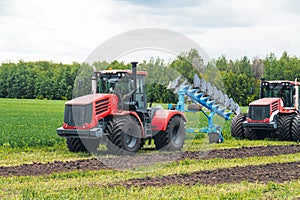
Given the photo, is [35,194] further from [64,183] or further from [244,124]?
[244,124]

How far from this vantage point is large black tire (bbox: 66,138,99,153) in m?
16.5

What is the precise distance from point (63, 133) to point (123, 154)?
6.17 feet

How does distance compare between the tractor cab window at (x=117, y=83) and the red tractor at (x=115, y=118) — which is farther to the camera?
the tractor cab window at (x=117, y=83)

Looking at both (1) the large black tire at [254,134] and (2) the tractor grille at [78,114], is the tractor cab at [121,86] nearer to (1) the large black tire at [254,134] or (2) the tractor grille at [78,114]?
(2) the tractor grille at [78,114]

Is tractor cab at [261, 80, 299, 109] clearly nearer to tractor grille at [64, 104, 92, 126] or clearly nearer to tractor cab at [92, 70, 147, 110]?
tractor cab at [92, 70, 147, 110]

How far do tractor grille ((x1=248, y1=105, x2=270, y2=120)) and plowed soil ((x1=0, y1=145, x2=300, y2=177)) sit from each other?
3.00m

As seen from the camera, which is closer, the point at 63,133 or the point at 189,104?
the point at 63,133

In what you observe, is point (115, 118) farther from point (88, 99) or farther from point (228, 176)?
point (228, 176)

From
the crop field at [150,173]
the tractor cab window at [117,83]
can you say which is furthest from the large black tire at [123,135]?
the tractor cab window at [117,83]

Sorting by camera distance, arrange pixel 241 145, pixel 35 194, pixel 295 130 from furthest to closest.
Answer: pixel 295 130 < pixel 241 145 < pixel 35 194

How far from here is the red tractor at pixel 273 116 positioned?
2180cm

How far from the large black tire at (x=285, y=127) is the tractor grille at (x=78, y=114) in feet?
31.5

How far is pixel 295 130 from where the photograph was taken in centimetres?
2164

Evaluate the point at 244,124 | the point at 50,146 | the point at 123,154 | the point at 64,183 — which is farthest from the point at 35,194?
the point at 244,124
